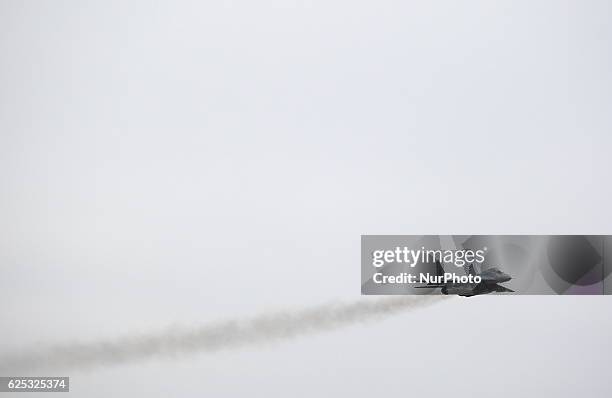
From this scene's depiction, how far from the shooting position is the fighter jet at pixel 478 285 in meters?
75.5

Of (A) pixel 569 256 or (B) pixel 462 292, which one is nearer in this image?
(B) pixel 462 292

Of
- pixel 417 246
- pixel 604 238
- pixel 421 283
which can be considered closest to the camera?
pixel 421 283

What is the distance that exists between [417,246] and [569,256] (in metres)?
15.1

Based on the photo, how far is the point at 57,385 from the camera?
263 ft

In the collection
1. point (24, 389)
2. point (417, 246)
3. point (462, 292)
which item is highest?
point (417, 246)

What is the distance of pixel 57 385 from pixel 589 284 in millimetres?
50576

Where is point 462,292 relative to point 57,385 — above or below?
above

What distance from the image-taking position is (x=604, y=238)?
89250 mm

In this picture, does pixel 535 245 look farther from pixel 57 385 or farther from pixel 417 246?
pixel 57 385

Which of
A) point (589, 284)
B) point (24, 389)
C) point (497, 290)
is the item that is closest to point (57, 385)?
point (24, 389)

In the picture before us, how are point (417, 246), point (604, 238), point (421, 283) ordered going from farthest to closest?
point (604, 238) → point (417, 246) → point (421, 283)

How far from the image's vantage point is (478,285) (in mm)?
76250

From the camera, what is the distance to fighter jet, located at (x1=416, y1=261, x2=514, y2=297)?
7550 cm

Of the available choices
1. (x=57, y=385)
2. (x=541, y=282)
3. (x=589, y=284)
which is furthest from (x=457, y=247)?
(x=57, y=385)
